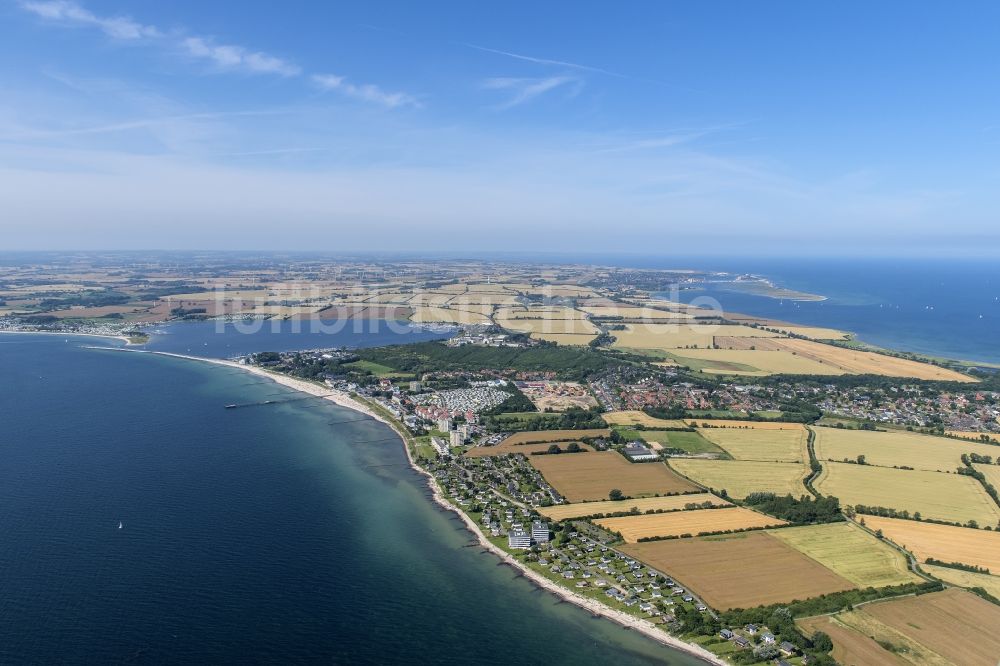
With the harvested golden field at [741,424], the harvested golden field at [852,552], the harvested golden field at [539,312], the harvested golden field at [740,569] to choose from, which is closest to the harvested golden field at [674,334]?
the harvested golden field at [539,312]

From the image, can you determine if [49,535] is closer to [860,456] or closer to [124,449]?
[124,449]

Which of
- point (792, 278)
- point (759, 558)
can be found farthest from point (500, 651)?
point (792, 278)

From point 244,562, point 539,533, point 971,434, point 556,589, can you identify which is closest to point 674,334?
point 971,434

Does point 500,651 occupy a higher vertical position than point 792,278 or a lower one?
lower

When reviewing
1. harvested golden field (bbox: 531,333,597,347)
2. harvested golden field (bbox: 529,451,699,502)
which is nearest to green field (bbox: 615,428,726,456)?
harvested golden field (bbox: 529,451,699,502)

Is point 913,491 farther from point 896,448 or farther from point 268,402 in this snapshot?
point 268,402

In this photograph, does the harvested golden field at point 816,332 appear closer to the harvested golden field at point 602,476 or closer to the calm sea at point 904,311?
the calm sea at point 904,311
